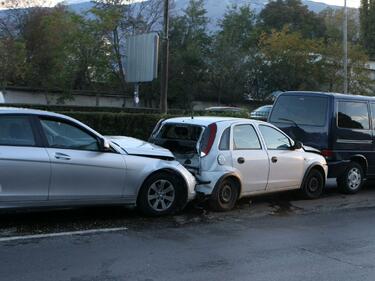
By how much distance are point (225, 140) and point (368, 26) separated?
193 ft

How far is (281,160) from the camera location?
971 centimetres

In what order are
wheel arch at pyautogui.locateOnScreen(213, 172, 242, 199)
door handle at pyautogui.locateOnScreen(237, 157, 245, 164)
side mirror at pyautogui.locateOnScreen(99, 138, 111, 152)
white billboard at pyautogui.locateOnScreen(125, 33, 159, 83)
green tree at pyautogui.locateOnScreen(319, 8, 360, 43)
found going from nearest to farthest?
side mirror at pyautogui.locateOnScreen(99, 138, 111, 152) → wheel arch at pyautogui.locateOnScreen(213, 172, 242, 199) → door handle at pyautogui.locateOnScreen(237, 157, 245, 164) → white billboard at pyautogui.locateOnScreen(125, 33, 159, 83) → green tree at pyautogui.locateOnScreen(319, 8, 360, 43)

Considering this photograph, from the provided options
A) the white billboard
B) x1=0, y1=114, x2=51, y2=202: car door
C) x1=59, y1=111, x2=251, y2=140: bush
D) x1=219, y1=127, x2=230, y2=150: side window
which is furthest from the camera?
the white billboard

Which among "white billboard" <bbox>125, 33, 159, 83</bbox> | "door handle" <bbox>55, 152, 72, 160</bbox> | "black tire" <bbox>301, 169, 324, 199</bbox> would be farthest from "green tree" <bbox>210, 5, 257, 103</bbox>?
"door handle" <bbox>55, 152, 72, 160</bbox>

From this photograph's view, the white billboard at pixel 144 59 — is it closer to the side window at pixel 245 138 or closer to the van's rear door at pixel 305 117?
the van's rear door at pixel 305 117

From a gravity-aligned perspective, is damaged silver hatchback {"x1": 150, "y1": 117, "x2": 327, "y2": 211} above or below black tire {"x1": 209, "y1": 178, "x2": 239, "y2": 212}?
above

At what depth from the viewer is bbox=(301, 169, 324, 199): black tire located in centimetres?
1035

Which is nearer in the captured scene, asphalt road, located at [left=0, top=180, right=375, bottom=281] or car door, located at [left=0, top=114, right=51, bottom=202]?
asphalt road, located at [left=0, top=180, right=375, bottom=281]

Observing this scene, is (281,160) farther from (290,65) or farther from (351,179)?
(290,65)

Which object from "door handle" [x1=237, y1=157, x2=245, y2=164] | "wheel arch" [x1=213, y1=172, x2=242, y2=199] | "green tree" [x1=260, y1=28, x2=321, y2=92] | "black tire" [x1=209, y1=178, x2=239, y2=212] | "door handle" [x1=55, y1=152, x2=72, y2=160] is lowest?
"black tire" [x1=209, y1=178, x2=239, y2=212]

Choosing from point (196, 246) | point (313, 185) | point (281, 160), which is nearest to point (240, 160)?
point (281, 160)

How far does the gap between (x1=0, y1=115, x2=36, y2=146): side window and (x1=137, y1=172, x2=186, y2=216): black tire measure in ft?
5.80

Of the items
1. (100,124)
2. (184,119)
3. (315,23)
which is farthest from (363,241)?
(315,23)

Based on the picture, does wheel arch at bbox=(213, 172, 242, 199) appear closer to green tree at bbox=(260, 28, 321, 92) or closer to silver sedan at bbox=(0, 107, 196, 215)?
silver sedan at bbox=(0, 107, 196, 215)
